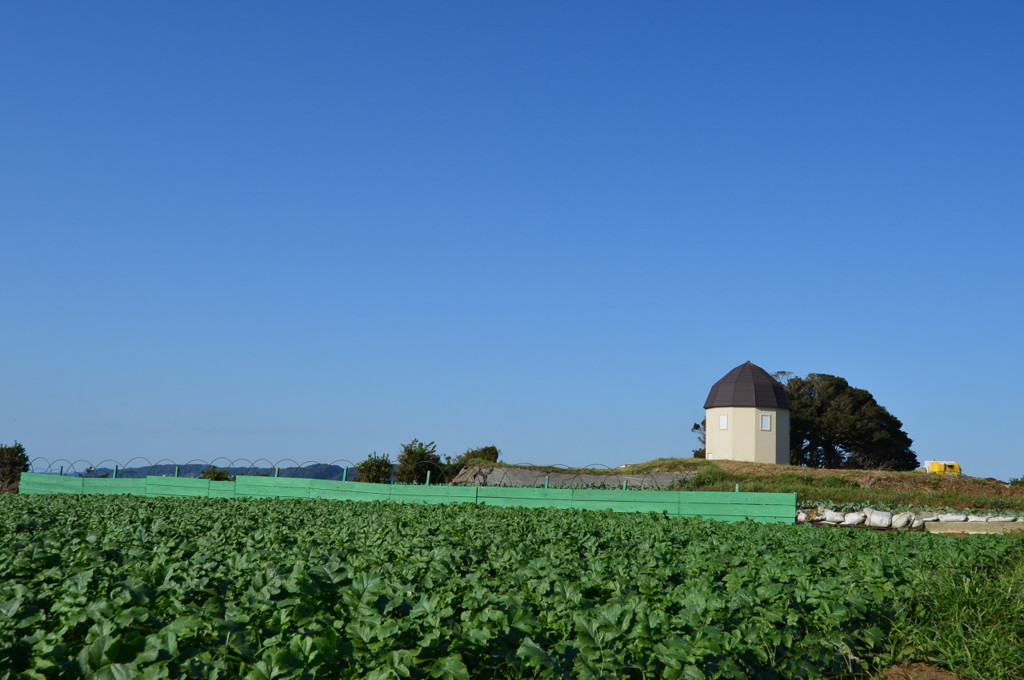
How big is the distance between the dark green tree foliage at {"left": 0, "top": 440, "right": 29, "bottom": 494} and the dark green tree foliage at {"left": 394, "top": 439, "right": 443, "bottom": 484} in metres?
19.2

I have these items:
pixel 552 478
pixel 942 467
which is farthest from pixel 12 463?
pixel 942 467

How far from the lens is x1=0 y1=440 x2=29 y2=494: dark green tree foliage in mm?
36969

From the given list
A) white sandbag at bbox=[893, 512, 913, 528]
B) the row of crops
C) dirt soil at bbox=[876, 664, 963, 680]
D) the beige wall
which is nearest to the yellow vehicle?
the beige wall

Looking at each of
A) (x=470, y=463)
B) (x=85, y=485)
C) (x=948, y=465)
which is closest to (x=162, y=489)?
(x=85, y=485)

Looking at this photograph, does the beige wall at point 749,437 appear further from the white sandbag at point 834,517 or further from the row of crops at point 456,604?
the row of crops at point 456,604

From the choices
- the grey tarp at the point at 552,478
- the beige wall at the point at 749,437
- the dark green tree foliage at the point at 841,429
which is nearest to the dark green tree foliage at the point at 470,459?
the grey tarp at the point at 552,478

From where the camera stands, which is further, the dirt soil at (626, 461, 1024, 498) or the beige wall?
the beige wall

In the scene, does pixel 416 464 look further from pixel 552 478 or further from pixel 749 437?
pixel 749 437

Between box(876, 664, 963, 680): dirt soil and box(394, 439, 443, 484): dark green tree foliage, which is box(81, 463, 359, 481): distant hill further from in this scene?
box(876, 664, 963, 680): dirt soil

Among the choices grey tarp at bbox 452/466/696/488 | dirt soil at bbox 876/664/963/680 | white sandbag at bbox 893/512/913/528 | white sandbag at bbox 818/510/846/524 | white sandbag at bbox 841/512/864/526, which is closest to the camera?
dirt soil at bbox 876/664/963/680

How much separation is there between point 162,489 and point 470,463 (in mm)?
14140

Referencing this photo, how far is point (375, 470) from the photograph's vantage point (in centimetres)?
3194

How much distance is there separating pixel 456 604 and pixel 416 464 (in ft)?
91.8

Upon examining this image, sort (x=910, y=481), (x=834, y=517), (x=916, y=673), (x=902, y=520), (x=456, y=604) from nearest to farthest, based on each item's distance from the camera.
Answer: (x=456, y=604)
(x=916, y=673)
(x=902, y=520)
(x=834, y=517)
(x=910, y=481)
